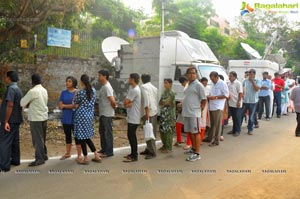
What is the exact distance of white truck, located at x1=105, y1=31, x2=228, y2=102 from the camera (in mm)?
10469

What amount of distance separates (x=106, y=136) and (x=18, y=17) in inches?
207

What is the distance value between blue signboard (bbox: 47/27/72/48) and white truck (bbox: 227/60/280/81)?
24.4ft

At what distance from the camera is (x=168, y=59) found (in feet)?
35.5

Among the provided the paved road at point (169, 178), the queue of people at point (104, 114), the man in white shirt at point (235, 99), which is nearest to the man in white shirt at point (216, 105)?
the queue of people at point (104, 114)

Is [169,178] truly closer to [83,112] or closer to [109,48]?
[83,112]

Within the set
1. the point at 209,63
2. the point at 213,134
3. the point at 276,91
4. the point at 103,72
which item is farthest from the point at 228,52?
the point at 103,72

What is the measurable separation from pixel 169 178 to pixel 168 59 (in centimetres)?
611

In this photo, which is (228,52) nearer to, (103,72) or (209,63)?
(209,63)

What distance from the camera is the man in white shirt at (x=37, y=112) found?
5602 millimetres

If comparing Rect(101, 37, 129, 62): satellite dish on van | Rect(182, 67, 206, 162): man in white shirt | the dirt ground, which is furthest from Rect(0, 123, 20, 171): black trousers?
Rect(101, 37, 129, 62): satellite dish on van

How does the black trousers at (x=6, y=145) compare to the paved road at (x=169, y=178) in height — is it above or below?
above

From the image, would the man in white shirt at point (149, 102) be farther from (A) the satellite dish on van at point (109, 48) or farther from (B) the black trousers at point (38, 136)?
(A) the satellite dish on van at point (109, 48)

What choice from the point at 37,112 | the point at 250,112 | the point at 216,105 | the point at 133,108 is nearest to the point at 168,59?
the point at 250,112

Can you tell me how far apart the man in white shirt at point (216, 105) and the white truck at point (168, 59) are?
2.05m
